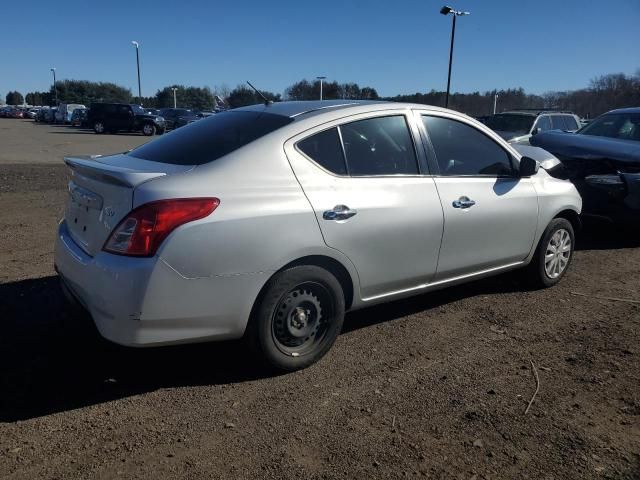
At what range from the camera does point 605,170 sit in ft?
21.8

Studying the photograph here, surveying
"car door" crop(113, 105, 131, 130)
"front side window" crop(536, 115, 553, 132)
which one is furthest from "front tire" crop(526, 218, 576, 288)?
"car door" crop(113, 105, 131, 130)

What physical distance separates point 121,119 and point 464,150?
33.0 meters

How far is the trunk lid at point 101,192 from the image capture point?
2.92m

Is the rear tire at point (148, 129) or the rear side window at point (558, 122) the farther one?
the rear tire at point (148, 129)

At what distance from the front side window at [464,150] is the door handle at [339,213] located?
3.30 ft

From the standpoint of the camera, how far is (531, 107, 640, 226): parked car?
6.40 m

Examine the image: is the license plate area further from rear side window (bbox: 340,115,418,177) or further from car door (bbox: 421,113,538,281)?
car door (bbox: 421,113,538,281)

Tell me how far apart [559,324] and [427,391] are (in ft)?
5.49

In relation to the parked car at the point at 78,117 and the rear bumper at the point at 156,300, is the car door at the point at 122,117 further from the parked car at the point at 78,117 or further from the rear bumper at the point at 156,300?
the rear bumper at the point at 156,300

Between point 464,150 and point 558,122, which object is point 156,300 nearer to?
point 464,150

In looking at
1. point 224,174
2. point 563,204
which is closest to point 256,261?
point 224,174

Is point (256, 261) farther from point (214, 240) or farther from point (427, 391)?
point (427, 391)

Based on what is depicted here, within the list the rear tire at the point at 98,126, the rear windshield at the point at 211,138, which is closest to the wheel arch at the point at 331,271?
the rear windshield at the point at 211,138

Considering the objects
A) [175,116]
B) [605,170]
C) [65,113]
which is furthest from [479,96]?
[605,170]
